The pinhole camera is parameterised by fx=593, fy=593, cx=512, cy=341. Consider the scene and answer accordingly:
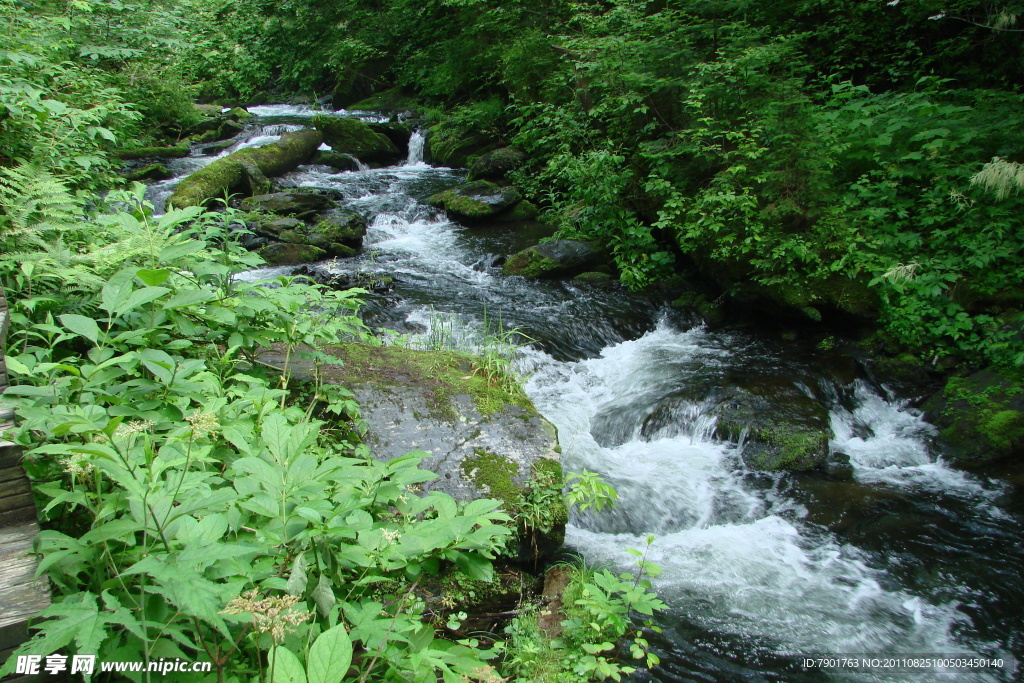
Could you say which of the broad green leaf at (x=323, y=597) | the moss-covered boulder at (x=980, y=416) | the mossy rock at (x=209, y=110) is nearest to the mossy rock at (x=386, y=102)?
the mossy rock at (x=209, y=110)

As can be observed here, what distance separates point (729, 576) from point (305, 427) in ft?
11.5

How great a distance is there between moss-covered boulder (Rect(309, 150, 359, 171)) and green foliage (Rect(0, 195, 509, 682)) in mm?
13494

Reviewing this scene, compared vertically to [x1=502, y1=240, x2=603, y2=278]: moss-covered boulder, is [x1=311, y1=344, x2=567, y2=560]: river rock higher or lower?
lower

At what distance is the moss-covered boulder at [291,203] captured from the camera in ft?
34.9

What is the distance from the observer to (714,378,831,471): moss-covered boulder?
5.54 metres

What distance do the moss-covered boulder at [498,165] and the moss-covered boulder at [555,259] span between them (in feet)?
13.3

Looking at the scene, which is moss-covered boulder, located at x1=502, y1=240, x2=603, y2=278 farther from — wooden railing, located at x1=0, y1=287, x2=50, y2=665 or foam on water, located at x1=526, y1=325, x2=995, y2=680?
wooden railing, located at x1=0, y1=287, x2=50, y2=665

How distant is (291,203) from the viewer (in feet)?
35.9

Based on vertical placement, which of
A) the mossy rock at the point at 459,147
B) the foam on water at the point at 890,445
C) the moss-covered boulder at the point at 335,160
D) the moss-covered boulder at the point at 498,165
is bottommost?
the foam on water at the point at 890,445

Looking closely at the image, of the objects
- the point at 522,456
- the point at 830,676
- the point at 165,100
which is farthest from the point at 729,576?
the point at 165,100

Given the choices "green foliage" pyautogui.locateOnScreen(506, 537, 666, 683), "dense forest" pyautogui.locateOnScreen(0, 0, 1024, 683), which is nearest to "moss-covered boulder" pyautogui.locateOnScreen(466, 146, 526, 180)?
"dense forest" pyautogui.locateOnScreen(0, 0, 1024, 683)

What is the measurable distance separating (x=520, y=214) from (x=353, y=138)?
6744mm

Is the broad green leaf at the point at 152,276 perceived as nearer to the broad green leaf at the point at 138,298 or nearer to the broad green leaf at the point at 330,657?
the broad green leaf at the point at 138,298

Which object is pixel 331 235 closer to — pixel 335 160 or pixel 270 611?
pixel 335 160
